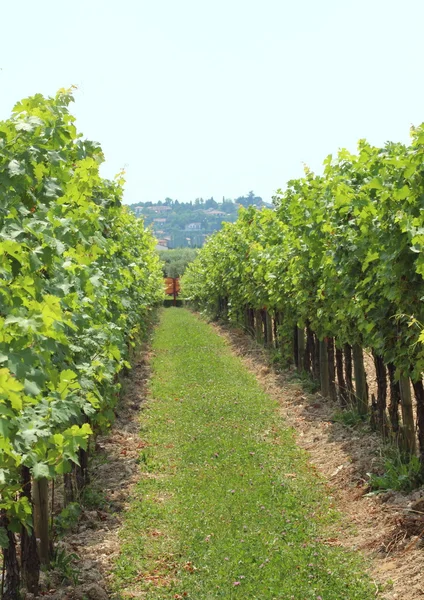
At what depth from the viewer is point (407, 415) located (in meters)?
8.32

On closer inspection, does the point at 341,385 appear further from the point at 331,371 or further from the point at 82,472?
the point at 82,472

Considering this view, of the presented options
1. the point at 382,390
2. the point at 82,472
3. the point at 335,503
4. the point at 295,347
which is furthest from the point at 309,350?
the point at 82,472

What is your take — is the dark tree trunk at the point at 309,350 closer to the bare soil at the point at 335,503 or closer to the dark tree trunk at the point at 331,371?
the bare soil at the point at 335,503

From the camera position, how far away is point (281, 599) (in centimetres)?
582

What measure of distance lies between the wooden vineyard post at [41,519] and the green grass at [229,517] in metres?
0.68

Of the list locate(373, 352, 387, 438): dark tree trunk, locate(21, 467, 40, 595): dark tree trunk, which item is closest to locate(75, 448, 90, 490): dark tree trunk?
locate(21, 467, 40, 595): dark tree trunk

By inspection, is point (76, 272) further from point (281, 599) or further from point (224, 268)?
point (224, 268)

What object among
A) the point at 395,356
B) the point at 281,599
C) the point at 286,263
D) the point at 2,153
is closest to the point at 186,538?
the point at 281,599

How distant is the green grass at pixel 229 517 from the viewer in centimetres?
614

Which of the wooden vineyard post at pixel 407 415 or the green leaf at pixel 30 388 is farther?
the wooden vineyard post at pixel 407 415

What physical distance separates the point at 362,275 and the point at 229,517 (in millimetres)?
3361

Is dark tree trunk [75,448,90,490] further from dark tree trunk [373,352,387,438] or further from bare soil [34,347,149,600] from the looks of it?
dark tree trunk [373,352,387,438]

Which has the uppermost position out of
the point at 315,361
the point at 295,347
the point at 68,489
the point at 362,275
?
the point at 362,275

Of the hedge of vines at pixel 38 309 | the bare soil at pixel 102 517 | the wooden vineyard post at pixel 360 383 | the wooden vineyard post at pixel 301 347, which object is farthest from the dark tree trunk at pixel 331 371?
the hedge of vines at pixel 38 309
